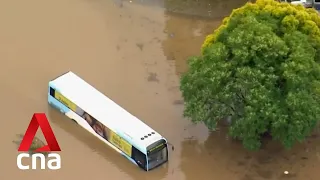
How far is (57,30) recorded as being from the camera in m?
26.8

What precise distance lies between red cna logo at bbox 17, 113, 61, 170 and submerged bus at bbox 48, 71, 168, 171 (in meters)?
0.84

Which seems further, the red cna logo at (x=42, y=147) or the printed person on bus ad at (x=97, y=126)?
the printed person on bus ad at (x=97, y=126)

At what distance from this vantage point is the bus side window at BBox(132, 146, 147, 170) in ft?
68.2

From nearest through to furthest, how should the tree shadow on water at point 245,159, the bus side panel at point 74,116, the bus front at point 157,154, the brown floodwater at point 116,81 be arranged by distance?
the bus front at point 157,154
the tree shadow on water at point 245,159
the brown floodwater at point 116,81
the bus side panel at point 74,116

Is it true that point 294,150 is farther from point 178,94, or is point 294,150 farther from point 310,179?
point 178,94

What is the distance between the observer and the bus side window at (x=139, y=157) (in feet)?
68.2

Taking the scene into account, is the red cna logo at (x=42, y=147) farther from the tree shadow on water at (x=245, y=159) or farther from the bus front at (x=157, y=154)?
the tree shadow on water at (x=245, y=159)

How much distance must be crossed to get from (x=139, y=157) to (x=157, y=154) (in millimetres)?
551

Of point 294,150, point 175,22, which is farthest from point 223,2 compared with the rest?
point 294,150

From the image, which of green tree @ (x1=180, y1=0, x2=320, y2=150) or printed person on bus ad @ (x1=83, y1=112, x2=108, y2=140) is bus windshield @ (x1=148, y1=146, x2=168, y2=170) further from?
printed person on bus ad @ (x1=83, y1=112, x2=108, y2=140)

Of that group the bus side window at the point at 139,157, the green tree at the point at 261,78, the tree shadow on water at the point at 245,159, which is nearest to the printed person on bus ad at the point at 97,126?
the bus side window at the point at 139,157

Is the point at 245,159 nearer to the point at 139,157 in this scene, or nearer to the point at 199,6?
the point at 139,157

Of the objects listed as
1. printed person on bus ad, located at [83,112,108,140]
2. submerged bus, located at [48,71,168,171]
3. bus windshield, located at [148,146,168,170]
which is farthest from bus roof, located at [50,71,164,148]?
bus windshield, located at [148,146,168,170]

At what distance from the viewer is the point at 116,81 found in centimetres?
2436
